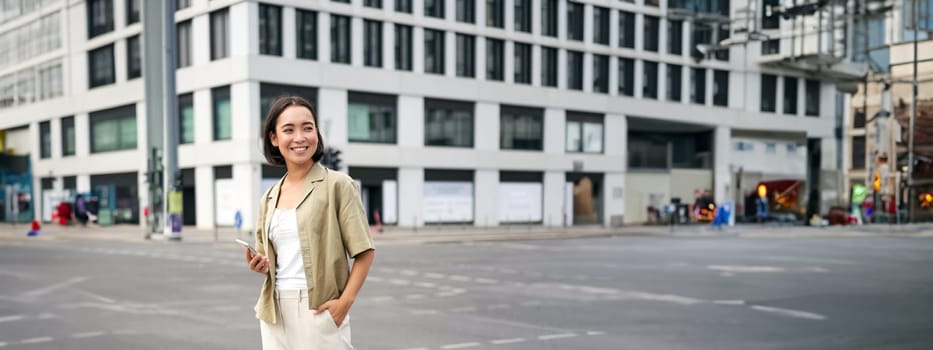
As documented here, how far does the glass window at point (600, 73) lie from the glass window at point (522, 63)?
4951mm

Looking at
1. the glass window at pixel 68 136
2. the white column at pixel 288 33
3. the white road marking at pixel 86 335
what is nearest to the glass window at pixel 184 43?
the white column at pixel 288 33

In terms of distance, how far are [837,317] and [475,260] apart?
11.3 m

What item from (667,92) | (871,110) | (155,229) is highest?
(667,92)

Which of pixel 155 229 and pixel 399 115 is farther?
pixel 399 115

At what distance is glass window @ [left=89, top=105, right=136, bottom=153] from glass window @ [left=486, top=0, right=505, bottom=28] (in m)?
20.4

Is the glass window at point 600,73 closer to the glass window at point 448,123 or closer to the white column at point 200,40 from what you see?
the glass window at point 448,123

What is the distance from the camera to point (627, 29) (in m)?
49.5

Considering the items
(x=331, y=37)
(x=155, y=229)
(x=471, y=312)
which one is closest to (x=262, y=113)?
(x=331, y=37)

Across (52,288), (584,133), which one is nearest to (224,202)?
(584,133)

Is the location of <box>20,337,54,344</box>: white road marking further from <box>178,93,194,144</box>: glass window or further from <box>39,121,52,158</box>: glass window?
<box>39,121,52,158</box>: glass window

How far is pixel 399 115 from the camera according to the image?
41094 millimetres

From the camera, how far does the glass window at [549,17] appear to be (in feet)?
151

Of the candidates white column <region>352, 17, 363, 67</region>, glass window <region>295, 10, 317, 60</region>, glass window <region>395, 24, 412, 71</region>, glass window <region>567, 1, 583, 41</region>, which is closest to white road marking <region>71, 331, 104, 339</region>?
glass window <region>295, 10, 317, 60</region>

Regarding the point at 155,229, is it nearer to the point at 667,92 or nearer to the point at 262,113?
the point at 262,113
